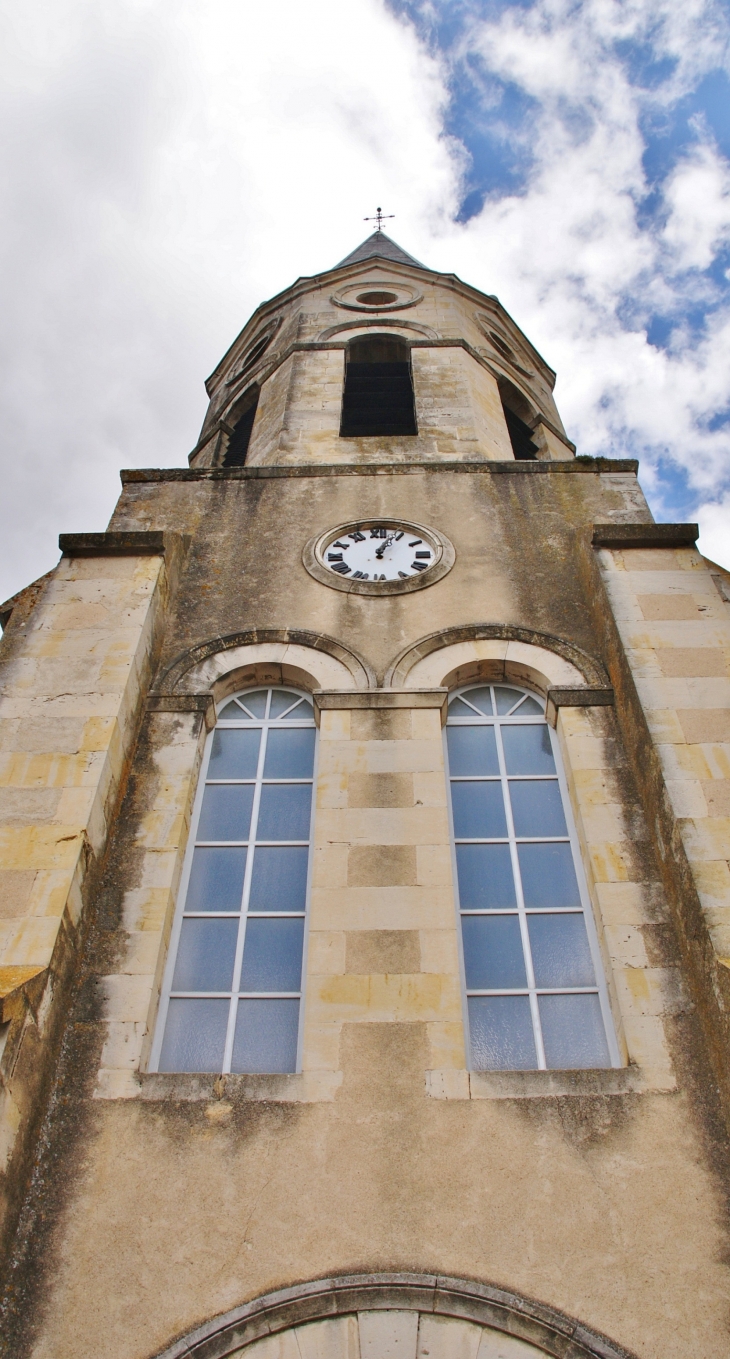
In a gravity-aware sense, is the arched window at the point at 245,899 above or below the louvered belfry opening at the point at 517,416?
below

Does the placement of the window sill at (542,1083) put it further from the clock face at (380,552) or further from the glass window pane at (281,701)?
the clock face at (380,552)

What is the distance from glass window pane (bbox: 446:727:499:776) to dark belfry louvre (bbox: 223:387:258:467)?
747cm

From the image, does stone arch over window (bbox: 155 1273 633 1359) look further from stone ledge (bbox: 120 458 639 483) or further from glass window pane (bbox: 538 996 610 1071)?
stone ledge (bbox: 120 458 639 483)

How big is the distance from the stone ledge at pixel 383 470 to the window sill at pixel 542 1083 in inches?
285

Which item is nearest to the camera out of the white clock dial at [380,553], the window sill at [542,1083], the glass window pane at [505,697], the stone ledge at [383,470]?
the window sill at [542,1083]

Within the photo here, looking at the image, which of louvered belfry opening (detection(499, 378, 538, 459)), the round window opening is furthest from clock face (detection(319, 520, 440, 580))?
the round window opening

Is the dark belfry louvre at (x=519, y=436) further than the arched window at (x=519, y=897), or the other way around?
the dark belfry louvre at (x=519, y=436)

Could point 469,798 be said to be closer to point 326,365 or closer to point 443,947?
point 443,947

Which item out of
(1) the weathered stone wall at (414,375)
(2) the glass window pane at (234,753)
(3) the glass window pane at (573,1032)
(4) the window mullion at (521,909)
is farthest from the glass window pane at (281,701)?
(1) the weathered stone wall at (414,375)

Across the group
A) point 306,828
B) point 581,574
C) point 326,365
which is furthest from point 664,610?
point 326,365

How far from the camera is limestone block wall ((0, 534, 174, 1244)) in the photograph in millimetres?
5899

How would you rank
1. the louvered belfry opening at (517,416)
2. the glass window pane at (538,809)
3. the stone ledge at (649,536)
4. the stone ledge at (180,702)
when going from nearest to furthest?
the glass window pane at (538,809)
the stone ledge at (180,702)
the stone ledge at (649,536)
the louvered belfry opening at (517,416)

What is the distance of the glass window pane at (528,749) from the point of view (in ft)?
27.9

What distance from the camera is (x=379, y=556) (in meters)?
10.6
